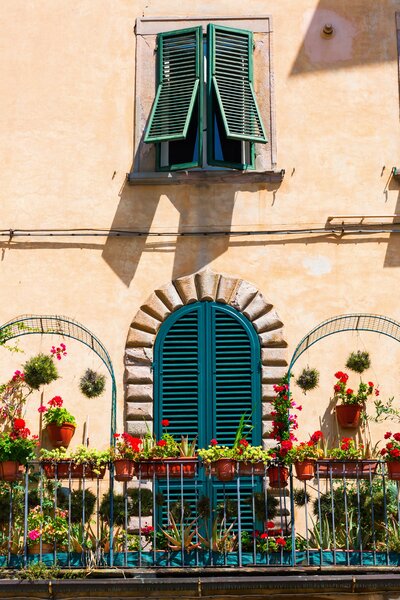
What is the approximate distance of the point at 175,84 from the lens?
579 inches

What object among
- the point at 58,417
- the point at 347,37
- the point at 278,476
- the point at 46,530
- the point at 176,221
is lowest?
the point at 46,530

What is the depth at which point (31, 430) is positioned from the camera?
1382 centimetres

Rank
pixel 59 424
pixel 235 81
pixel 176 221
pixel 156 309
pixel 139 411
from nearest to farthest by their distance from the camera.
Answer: pixel 59 424, pixel 139 411, pixel 156 309, pixel 176 221, pixel 235 81

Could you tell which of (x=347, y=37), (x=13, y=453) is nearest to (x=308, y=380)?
(x=13, y=453)

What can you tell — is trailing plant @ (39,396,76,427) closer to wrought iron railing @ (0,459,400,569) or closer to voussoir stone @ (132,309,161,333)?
wrought iron railing @ (0,459,400,569)

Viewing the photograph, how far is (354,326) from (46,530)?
371 cm

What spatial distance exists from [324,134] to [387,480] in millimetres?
3682

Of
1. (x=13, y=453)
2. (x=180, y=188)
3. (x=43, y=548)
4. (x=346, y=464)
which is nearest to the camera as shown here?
(x=13, y=453)

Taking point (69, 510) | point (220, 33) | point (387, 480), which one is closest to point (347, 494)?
point (387, 480)

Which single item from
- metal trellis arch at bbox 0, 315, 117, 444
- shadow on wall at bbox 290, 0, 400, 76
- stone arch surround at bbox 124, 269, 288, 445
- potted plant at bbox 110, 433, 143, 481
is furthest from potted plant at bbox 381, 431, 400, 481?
shadow on wall at bbox 290, 0, 400, 76

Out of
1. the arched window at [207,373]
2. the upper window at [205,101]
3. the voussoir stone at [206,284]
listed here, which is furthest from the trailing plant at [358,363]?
the upper window at [205,101]

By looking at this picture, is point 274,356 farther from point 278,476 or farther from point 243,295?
point 278,476

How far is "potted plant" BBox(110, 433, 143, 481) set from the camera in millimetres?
12477

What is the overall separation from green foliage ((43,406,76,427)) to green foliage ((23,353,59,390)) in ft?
1.11
